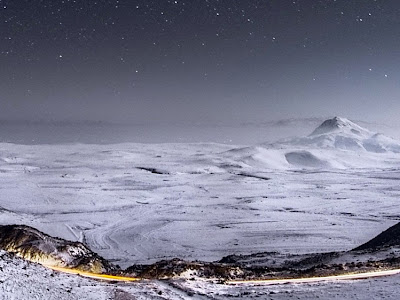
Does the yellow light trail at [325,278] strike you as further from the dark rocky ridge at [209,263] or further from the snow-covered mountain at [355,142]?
the snow-covered mountain at [355,142]

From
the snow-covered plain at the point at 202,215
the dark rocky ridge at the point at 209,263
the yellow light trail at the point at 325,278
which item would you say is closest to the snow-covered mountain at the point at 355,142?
the snow-covered plain at the point at 202,215

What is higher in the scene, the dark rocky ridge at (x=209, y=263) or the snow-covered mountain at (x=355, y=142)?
the snow-covered mountain at (x=355, y=142)

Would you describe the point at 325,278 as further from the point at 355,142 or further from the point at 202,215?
the point at 355,142

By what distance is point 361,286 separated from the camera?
372 inches

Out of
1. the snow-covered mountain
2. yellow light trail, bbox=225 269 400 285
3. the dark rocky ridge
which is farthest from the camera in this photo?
the snow-covered mountain

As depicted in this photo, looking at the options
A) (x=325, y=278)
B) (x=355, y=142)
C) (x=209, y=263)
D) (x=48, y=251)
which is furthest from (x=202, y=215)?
(x=355, y=142)

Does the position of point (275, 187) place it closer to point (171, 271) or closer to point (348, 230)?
point (348, 230)

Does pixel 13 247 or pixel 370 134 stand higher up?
pixel 370 134

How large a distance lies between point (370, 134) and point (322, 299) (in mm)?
202284

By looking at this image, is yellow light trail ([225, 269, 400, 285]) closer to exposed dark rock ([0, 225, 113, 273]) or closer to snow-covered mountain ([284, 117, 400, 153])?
exposed dark rock ([0, 225, 113, 273])

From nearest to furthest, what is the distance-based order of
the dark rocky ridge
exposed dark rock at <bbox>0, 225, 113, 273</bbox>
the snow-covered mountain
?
the dark rocky ridge
exposed dark rock at <bbox>0, 225, 113, 273</bbox>
the snow-covered mountain

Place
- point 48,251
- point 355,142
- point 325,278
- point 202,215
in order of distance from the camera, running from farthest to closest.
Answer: point 355,142 < point 202,215 < point 48,251 < point 325,278

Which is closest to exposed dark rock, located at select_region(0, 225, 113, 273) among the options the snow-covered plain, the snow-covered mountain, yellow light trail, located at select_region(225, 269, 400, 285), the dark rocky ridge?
the dark rocky ridge

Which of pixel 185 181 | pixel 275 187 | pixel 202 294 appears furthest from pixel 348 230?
pixel 185 181
